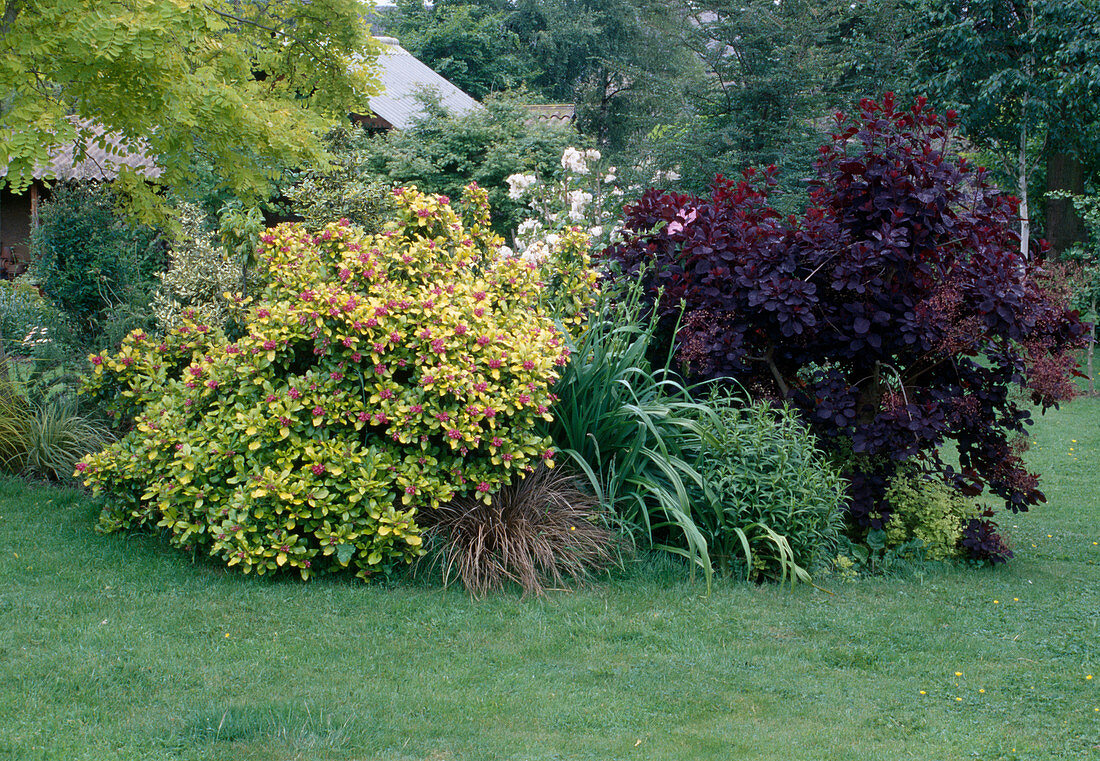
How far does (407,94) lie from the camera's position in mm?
21641

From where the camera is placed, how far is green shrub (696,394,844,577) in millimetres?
4930

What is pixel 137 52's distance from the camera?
202 inches

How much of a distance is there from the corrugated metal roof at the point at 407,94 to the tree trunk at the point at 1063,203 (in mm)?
12359

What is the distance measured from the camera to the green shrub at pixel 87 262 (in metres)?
7.44

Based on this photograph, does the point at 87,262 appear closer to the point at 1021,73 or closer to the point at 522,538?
the point at 522,538

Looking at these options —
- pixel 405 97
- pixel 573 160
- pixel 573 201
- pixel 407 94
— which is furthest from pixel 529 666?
pixel 405 97

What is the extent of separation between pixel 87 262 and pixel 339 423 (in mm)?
4071

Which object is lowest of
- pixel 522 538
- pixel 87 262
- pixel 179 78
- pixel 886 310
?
pixel 522 538

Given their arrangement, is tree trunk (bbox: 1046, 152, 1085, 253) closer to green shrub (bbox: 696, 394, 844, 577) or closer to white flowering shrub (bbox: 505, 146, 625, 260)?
white flowering shrub (bbox: 505, 146, 625, 260)

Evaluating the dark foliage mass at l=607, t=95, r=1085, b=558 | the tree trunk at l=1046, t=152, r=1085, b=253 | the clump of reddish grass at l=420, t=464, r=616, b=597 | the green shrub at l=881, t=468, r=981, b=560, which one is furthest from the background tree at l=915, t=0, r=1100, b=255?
the clump of reddish grass at l=420, t=464, r=616, b=597

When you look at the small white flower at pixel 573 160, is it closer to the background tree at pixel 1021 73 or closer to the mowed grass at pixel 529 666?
the mowed grass at pixel 529 666

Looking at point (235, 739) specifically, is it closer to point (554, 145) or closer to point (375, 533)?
point (375, 533)

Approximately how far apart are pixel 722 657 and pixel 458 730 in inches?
51.6

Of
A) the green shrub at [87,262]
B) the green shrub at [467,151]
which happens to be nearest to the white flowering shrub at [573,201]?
the green shrub at [87,262]
